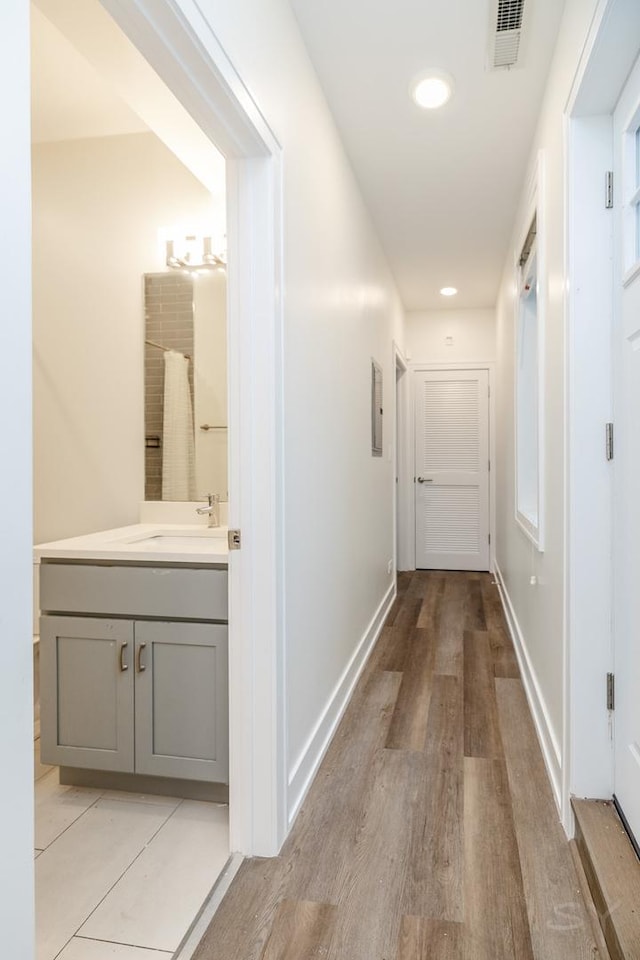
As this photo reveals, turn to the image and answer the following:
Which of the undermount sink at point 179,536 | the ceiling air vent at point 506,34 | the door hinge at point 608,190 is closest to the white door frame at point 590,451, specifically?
the door hinge at point 608,190

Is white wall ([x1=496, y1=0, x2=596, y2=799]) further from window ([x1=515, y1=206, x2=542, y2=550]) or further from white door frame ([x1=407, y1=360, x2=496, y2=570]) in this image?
white door frame ([x1=407, y1=360, x2=496, y2=570])

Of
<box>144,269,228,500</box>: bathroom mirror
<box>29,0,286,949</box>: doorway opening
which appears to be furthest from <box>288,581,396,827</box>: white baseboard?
<box>144,269,228,500</box>: bathroom mirror

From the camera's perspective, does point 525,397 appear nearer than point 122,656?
No

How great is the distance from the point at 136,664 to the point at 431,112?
245 centimetres

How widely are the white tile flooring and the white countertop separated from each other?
81cm

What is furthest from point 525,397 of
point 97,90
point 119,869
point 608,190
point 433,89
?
point 119,869

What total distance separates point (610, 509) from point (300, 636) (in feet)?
3.34

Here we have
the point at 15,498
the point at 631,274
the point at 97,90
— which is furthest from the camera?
the point at 97,90

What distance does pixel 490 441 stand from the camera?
5738 millimetres

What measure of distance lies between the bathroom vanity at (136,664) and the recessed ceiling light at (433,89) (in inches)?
76.0

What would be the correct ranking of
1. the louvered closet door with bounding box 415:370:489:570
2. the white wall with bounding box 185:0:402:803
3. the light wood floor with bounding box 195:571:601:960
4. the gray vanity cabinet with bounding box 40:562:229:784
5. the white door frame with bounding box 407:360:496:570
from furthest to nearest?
1. the louvered closet door with bounding box 415:370:489:570
2. the white door frame with bounding box 407:360:496:570
3. the gray vanity cabinet with bounding box 40:562:229:784
4. the white wall with bounding box 185:0:402:803
5. the light wood floor with bounding box 195:571:601:960

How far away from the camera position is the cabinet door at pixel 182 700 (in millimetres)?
1842

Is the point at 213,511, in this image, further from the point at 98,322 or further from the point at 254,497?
the point at 98,322

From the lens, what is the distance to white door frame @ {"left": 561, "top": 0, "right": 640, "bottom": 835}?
1.62 m
